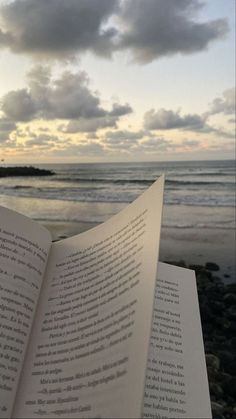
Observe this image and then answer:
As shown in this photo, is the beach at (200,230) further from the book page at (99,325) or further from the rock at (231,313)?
the book page at (99,325)

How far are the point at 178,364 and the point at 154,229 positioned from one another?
218mm

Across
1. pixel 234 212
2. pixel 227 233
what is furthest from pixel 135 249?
pixel 234 212

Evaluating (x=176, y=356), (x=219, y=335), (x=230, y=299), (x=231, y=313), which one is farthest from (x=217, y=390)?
(x=176, y=356)

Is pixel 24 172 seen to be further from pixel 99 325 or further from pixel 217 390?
pixel 99 325

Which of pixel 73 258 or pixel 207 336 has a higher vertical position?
pixel 207 336

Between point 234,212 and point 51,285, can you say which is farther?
point 234,212

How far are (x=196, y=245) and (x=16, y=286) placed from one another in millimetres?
7296

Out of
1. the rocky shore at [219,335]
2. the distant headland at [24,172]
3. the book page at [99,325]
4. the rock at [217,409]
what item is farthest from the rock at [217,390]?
the distant headland at [24,172]

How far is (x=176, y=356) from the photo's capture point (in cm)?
76

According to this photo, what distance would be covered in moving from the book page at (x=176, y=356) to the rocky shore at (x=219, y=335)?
2211 millimetres

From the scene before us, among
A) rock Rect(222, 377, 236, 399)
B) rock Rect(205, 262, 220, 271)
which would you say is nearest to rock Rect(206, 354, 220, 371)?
rock Rect(222, 377, 236, 399)

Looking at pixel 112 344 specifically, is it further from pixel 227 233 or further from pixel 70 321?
pixel 227 233

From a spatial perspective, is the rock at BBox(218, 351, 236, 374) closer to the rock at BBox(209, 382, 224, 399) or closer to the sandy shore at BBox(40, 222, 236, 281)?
the rock at BBox(209, 382, 224, 399)

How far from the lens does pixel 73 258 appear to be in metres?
0.84
